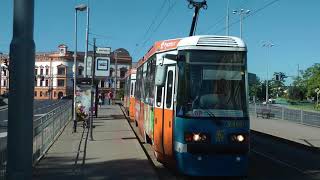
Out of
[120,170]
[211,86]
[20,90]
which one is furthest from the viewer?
[120,170]

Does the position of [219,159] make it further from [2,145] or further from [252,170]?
[2,145]

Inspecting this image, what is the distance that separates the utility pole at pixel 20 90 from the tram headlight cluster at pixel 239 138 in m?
6.93

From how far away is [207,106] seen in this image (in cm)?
1101

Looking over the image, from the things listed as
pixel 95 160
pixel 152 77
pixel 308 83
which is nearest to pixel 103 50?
pixel 152 77

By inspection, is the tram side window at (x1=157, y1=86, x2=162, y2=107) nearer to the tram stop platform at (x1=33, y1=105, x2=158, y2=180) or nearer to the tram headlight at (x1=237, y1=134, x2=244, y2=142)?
the tram stop platform at (x1=33, y1=105, x2=158, y2=180)

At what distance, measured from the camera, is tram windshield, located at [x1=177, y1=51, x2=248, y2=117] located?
1105 cm

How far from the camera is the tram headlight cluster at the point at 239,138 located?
1095 centimetres

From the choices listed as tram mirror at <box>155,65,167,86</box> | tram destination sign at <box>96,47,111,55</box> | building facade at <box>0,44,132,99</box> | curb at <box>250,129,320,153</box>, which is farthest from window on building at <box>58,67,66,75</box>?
tram mirror at <box>155,65,167,86</box>

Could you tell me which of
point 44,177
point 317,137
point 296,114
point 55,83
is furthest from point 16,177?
point 55,83

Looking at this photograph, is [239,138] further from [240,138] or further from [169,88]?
[169,88]

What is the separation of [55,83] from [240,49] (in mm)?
127694

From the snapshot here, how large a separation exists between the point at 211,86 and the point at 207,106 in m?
0.43

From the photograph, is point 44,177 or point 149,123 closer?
point 44,177

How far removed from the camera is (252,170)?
1333cm
